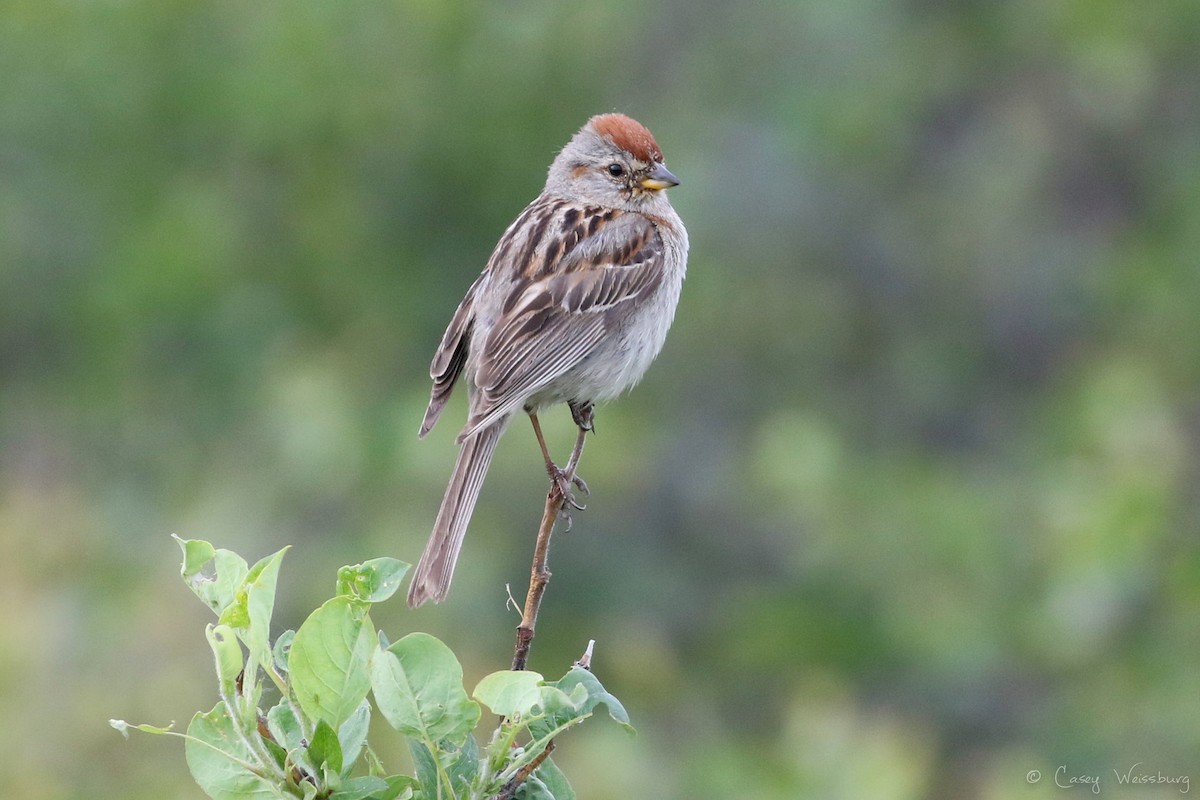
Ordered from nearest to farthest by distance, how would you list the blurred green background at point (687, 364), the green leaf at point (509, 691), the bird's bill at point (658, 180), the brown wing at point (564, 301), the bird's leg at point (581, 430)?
1. the green leaf at point (509, 691)
2. the bird's leg at point (581, 430)
3. the brown wing at point (564, 301)
4. the bird's bill at point (658, 180)
5. the blurred green background at point (687, 364)

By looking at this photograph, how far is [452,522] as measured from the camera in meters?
4.03

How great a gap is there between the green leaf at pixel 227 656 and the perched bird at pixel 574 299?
1.93 metres

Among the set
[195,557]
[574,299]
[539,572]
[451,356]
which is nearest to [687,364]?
[574,299]

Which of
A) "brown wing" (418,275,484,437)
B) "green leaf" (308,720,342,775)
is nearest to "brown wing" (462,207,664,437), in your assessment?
"brown wing" (418,275,484,437)

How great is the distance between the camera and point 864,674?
9922 mm

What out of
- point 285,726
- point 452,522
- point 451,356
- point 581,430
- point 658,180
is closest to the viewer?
point 285,726

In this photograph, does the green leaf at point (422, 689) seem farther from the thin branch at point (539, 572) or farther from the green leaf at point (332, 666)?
the thin branch at point (539, 572)

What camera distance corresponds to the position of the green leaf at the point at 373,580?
2324 mm

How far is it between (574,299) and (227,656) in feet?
9.21

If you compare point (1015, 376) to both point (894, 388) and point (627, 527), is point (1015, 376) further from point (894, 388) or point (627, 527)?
point (627, 527)

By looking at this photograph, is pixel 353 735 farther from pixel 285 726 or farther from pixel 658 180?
pixel 658 180

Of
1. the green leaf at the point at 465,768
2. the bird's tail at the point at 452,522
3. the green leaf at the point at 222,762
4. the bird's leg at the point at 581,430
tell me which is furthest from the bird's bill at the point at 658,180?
the green leaf at the point at 222,762

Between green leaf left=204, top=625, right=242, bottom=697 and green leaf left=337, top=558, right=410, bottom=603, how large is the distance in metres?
0.16

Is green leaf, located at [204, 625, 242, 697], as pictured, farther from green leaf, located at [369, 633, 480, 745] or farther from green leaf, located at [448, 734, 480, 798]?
green leaf, located at [448, 734, 480, 798]
